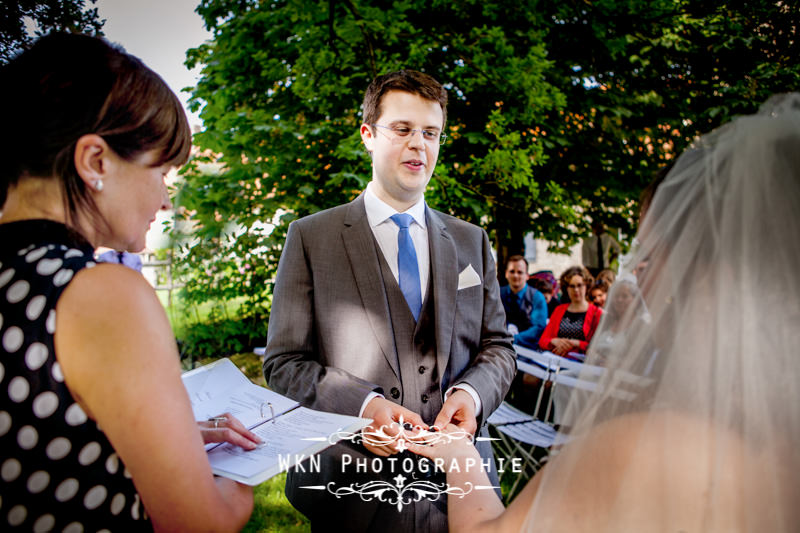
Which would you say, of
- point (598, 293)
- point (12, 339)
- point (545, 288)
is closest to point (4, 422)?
point (12, 339)

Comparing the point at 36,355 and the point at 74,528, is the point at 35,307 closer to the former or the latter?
the point at 36,355

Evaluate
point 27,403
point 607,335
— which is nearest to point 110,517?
point 27,403

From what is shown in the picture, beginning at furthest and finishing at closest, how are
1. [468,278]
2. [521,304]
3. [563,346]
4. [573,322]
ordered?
[521,304] → [573,322] → [563,346] → [468,278]

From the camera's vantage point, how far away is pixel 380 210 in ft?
6.79

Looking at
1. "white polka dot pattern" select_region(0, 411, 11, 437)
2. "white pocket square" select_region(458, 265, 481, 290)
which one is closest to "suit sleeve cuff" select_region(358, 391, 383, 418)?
"white pocket square" select_region(458, 265, 481, 290)

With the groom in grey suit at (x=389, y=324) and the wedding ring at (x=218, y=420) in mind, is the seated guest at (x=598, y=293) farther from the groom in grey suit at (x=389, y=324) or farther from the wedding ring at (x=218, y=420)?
the wedding ring at (x=218, y=420)

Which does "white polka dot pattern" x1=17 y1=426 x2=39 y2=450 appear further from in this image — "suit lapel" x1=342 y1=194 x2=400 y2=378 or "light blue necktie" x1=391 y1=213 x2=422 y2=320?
"light blue necktie" x1=391 y1=213 x2=422 y2=320

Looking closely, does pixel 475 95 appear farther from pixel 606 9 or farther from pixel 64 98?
pixel 64 98

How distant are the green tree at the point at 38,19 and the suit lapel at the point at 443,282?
5.87 ft

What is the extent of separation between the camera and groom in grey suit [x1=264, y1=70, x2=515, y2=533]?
1744 millimetres

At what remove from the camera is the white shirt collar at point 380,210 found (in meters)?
2.06

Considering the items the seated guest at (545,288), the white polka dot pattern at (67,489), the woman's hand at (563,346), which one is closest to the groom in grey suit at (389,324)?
the white polka dot pattern at (67,489)

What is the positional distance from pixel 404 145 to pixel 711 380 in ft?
4.66

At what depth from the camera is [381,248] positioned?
2.01m
